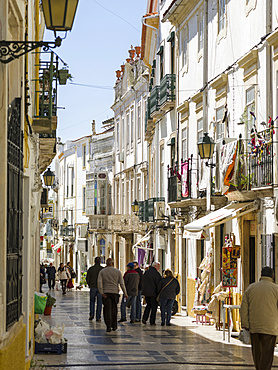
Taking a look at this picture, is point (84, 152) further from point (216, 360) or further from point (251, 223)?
point (216, 360)

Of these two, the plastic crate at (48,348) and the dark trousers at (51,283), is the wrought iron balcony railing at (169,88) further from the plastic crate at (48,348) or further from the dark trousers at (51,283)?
the dark trousers at (51,283)

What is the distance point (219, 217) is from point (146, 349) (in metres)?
4.40

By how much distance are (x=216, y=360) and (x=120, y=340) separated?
3.41 m

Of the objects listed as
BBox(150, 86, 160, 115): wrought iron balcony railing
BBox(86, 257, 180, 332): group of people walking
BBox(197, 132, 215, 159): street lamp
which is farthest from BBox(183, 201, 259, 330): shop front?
BBox(150, 86, 160, 115): wrought iron balcony railing

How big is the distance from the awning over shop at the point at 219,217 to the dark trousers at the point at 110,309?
96.5 inches

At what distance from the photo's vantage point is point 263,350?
36.1ft

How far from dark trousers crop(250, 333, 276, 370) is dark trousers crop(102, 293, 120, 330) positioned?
7.39 meters

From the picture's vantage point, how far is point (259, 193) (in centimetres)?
1648

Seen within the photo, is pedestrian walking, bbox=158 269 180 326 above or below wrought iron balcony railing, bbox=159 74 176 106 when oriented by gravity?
below

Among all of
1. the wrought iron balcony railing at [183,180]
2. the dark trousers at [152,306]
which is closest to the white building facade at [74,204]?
the wrought iron balcony railing at [183,180]

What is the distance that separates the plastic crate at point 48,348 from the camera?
44.4 feet

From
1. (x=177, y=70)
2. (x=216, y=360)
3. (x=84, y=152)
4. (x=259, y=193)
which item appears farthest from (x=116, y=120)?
(x=216, y=360)

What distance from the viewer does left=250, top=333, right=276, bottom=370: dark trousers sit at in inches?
433

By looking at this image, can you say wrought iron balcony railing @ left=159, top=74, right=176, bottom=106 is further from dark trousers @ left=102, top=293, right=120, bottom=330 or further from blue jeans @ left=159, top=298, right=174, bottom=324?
dark trousers @ left=102, top=293, right=120, bottom=330
